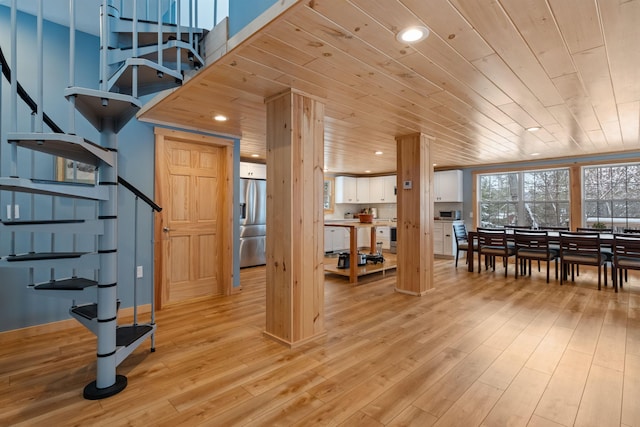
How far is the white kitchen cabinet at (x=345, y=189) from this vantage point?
8873 millimetres

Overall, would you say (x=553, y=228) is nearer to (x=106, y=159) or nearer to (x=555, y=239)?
(x=555, y=239)

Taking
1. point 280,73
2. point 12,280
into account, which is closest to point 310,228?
point 280,73

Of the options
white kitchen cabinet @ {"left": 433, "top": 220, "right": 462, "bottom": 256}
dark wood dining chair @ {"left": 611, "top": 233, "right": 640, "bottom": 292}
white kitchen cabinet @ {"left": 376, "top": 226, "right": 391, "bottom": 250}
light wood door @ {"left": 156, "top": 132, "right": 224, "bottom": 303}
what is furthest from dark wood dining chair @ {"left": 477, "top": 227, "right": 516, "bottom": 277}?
light wood door @ {"left": 156, "top": 132, "right": 224, "bottom": 303}

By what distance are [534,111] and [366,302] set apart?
279 centimetres

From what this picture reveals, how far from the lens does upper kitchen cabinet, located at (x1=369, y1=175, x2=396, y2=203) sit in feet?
28.2

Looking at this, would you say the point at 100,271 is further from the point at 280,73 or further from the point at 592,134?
the point at 592,134

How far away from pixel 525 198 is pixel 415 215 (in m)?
4.18

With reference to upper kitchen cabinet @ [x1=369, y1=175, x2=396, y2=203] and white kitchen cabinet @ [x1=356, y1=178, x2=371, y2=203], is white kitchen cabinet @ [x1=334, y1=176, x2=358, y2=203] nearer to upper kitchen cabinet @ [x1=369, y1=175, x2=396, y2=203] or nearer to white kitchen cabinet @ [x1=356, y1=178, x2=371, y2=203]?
white kitchen cabinet @ [x1=356, y1=178, x2=371, y2=203]

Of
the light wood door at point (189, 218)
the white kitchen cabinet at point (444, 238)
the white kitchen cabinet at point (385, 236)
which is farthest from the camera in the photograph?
the white kitchen cabinet at point (385, 236)

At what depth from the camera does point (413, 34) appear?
5.95 ft

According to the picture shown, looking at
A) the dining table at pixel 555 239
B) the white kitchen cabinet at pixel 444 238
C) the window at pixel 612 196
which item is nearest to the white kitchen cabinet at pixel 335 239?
the white kitchen cabinet at pixel 444 238

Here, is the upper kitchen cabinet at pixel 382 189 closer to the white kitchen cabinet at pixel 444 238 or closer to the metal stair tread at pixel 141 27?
the white kitchen cabinet at pixel 444 238

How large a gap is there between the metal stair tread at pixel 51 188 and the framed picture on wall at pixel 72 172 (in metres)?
1.13

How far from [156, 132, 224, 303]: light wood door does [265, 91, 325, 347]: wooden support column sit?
168cm
